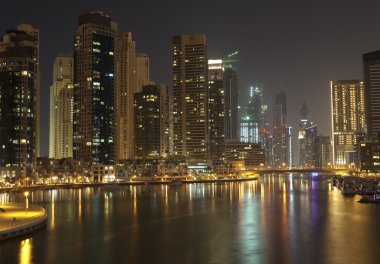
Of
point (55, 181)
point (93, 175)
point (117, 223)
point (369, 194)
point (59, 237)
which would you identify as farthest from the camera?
point (93, 175)

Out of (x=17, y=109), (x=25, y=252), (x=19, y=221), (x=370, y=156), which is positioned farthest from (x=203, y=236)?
(x=370, y=156)

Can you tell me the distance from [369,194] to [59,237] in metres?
72.5

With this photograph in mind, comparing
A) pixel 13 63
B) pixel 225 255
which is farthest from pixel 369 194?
pixel 13 63

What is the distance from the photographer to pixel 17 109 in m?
154

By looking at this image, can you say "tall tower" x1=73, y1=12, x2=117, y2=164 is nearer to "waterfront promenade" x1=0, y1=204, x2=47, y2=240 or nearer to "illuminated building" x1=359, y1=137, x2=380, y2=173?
"illuminated building" x1=359, y1=137, x2=380, y2=173

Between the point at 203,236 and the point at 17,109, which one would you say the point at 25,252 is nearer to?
the point at 203,236

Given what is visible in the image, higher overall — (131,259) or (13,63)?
(13,63)

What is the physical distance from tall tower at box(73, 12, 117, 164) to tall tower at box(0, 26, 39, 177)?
2714 cm

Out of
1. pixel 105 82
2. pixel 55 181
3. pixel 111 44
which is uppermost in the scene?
pixel 111 44

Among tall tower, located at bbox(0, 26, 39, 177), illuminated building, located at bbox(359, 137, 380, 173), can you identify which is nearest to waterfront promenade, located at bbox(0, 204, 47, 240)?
tall tower, located at bbox(0, 26, 39, 177)

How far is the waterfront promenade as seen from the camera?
1832 inches

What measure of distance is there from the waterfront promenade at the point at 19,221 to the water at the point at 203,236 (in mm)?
1068

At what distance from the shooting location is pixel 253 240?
1879 inches

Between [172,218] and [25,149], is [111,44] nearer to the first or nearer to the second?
[25,149]
